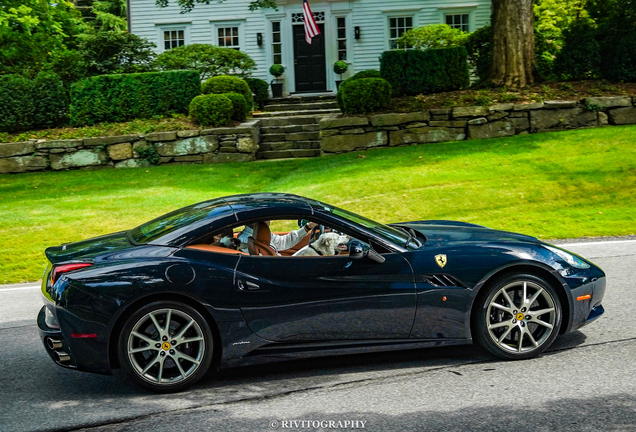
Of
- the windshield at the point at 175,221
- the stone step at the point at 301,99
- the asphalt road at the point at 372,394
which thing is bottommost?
the asphalt road at the point at 372,394

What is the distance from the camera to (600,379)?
501cm

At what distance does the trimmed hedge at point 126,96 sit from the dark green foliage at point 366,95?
15.1ft

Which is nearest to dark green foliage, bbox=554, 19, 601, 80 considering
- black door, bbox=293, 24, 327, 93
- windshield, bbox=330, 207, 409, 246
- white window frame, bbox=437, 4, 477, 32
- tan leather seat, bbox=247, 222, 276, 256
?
white window frame, bbox=437, 4, 477, 32

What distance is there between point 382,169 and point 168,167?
19.6 feet

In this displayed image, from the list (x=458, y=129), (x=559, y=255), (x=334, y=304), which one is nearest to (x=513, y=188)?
(x=458, y=129)

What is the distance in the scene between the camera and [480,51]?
69.1 ft

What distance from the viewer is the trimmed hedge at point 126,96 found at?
1964 centimetres

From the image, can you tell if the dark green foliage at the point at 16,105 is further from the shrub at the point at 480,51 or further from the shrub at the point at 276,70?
the shrub at the point at 480,51

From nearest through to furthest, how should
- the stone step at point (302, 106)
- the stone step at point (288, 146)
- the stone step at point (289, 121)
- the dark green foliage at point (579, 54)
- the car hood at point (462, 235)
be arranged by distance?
the car hood at point (462, 235) < the dark green foliage at point (579, 54) < the stone step at point (288, 146) < the stone step at point (289, 121) < the stone step at point (302, 106)

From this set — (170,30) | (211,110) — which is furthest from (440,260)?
(170,30)

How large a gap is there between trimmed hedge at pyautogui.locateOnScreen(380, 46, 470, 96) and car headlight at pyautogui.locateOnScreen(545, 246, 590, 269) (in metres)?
14.5

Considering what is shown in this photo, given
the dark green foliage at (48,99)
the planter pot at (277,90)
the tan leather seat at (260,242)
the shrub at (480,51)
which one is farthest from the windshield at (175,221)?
the planter pot at (277,90)

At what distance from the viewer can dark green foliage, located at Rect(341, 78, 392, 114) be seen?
18469mm

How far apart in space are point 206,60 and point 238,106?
4.21 metres
